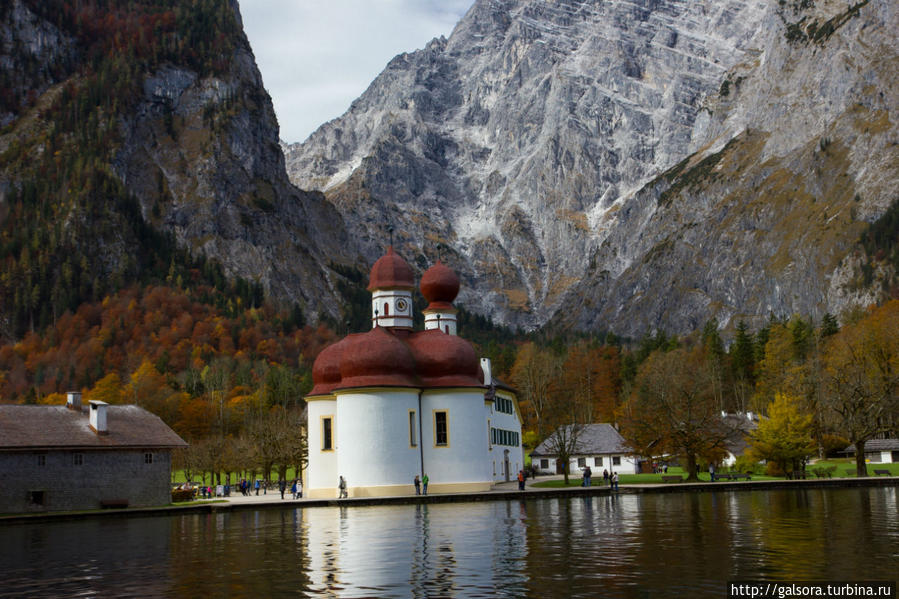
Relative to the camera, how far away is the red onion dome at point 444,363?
64312 millimetres

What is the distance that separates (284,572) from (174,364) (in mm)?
143476

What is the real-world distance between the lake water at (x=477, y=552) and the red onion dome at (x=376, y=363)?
17325mm

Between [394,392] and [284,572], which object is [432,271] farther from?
[284,572]

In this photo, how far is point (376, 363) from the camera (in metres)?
62.0

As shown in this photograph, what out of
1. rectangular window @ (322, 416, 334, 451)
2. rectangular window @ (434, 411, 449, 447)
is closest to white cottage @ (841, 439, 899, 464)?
rectangular window @ (434, 411, 449, 447)

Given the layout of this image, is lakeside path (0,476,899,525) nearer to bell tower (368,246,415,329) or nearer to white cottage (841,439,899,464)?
bell tower (368,246,415,329)

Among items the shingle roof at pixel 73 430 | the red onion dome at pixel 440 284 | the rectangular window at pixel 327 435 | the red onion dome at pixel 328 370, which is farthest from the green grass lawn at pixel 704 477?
the shingle roof at pixel 73 430

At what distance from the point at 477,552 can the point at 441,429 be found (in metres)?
37.9

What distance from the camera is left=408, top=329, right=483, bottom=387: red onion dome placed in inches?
2532

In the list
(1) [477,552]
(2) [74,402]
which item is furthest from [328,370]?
(1) [477,552]

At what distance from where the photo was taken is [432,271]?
78250 mm

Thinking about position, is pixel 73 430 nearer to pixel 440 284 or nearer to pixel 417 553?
pixel 440 284

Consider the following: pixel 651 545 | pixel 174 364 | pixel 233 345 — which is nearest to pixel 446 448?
pixel 651 545

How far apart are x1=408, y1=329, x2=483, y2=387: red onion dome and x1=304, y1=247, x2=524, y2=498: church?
0.22 ft
